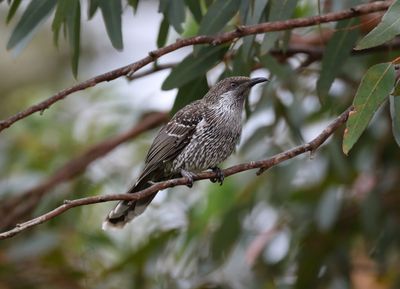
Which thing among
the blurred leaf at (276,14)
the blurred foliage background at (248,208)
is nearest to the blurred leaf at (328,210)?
the blurred foliage background at (248,208)

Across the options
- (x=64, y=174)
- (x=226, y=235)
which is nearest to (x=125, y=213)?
(x=64, y=174)

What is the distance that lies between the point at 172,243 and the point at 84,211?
1.13m

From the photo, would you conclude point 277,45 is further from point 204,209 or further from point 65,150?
point 65,150

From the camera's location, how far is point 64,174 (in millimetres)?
6285

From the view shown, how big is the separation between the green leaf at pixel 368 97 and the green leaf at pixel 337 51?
116 centimetres

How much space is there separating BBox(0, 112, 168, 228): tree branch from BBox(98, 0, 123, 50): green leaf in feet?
5.79

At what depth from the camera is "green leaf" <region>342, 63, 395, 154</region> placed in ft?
11.7

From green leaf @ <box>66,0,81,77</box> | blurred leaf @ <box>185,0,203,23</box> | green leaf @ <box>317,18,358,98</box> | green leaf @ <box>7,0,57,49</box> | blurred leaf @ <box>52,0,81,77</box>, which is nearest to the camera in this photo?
blurred leaf @ <box>52,0,81,77</box>

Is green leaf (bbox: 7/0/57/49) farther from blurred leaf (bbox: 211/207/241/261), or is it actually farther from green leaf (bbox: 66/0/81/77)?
blurred leaf (bbox: 211/207/241/261)

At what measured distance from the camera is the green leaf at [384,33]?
361 cm

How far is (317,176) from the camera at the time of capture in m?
6.98

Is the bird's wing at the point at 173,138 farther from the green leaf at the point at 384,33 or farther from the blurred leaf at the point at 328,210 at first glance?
the blurred leaf at the point at 328,210

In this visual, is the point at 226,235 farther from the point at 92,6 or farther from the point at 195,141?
the point at 92,6

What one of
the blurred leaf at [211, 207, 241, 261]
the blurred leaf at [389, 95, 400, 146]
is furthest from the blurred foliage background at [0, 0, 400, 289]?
the blurred leaf at [389, 95, 400, 146]
